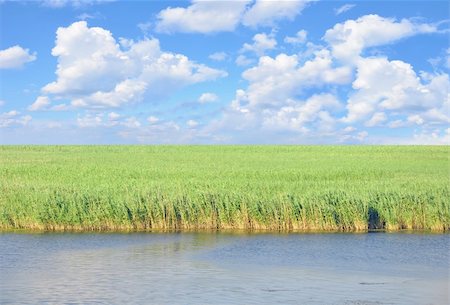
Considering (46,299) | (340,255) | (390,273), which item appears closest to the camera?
(46,299)

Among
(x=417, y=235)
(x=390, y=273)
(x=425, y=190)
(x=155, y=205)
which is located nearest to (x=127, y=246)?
(x=155, y=205)

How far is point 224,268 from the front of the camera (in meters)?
17.4

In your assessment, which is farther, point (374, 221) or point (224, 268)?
point (374, 221)

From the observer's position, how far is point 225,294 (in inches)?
563

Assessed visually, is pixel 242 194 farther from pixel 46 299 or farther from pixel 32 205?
pixel 46 299

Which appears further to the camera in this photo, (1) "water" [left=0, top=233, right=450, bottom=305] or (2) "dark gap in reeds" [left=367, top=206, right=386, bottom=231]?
(2) "dark gap in reeds" [left=367, top=206, right=386, bottom=231]

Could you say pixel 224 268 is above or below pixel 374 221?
below

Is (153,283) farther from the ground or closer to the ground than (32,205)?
closer to the ground

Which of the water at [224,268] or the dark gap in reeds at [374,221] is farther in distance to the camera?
the dark gap in reeds at [374,221]

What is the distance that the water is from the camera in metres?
14.2

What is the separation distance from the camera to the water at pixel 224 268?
14.2 meters

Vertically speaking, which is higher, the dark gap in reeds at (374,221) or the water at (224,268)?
the dark gap in reeds at (374,221)

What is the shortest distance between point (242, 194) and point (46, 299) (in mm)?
11757

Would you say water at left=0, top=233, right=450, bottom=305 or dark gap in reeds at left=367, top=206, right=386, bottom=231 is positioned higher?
dark gap in reeds at left=367, top=206, right=386, bottom=231
